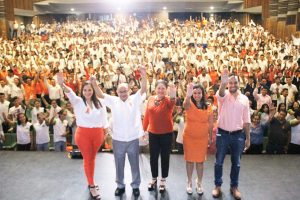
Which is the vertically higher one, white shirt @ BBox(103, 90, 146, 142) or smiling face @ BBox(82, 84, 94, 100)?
smiling face @ BBox(82, 84, 94, 100)

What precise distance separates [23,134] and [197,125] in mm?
3548

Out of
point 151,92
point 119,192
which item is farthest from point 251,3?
point 119,192

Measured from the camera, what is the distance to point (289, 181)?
14.1 ft

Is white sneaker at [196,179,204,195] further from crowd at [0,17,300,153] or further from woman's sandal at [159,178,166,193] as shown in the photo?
crowd at [0,17,300,153]

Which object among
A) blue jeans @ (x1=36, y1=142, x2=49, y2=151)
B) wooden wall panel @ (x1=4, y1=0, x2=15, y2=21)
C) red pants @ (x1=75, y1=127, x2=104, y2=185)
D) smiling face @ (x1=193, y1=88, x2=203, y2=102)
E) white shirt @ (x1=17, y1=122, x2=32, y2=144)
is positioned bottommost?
blue jeans @ (x1=36, y1=142, x2=49, y2=151)

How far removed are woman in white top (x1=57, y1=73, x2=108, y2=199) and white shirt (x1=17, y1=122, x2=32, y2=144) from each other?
8.68 ft

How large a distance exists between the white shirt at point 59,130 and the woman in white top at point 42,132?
0.39ft

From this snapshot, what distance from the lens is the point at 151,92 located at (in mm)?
7992

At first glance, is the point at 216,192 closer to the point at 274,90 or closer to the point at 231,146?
the point at 231,146

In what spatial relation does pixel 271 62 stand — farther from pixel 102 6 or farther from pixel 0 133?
pixel 102 6

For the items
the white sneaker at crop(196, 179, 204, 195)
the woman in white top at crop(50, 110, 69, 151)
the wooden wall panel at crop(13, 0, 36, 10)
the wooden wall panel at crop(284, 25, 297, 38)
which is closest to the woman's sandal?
the white sneaker at crop(196, 179, 204, 195)

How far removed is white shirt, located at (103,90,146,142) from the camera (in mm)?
3705

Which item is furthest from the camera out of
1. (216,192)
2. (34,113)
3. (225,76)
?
(34,113)

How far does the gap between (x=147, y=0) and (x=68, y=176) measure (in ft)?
56.7
